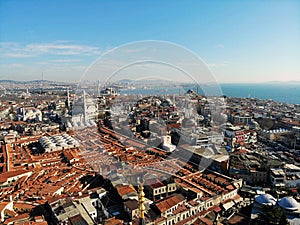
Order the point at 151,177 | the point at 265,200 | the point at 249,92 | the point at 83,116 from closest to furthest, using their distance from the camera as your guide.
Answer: the point at 265,200 → the point at 151,177 → the point at 83,116 → the point at 249,92

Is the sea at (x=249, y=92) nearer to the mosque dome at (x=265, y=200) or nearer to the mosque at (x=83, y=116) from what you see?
the mosque dome at (x=265, y=200)

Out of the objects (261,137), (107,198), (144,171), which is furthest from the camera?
(261,137)

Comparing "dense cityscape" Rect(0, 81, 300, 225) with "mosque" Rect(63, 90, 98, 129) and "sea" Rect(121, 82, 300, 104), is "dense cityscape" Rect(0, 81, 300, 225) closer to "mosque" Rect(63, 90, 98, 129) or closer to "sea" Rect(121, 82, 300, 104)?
"mosque" Rect(63, 90, 98, 129)

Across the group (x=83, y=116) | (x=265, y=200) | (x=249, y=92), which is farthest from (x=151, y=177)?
(x=249, y=92)

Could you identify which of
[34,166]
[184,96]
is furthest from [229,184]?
[184,96]

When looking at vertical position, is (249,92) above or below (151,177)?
above

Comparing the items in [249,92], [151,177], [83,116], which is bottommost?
[151,177]

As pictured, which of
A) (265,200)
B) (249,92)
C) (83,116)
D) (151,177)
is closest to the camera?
(265,200)

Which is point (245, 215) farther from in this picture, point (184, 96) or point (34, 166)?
point (184, 96)

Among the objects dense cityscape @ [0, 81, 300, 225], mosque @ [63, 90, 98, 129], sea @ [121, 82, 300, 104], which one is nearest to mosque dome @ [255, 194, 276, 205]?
dense cityscape @ [0, 81, 300, 225]

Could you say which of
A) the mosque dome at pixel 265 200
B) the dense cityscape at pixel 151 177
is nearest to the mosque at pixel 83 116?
the dense cityscape at pixel 151 177

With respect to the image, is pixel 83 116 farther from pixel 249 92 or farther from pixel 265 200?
pixel 249 92
